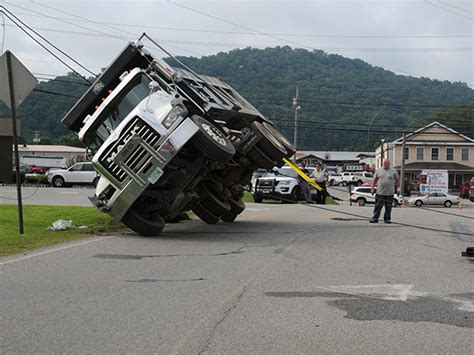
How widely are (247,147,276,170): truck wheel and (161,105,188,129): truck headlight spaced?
106 inches

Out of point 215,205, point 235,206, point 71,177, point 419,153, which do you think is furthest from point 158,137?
point 419,153

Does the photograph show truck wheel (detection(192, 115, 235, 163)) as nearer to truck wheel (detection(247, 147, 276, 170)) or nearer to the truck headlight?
the truck headlight

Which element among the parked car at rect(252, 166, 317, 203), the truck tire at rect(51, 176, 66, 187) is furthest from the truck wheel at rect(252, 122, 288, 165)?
the truck tire at rect(51, 176, 66, 187)

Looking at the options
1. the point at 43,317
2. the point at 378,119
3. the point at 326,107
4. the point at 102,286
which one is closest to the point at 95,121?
the point at 102,286

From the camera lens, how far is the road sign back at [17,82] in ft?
39.2

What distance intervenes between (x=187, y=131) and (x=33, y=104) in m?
46.2

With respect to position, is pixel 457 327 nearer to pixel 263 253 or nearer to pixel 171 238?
pixel 263 253

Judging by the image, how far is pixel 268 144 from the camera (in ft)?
45.8

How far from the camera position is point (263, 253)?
10.8m

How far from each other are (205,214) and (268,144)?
8.66 feet

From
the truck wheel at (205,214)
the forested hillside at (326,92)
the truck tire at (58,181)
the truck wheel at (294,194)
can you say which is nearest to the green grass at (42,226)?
the truck wheel at (205,214)

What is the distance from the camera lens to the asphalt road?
5.55 meters

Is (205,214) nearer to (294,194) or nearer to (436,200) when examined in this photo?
(294,194)

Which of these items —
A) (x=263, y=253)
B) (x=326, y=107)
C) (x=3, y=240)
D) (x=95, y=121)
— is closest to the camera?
(x=263, y=253)
